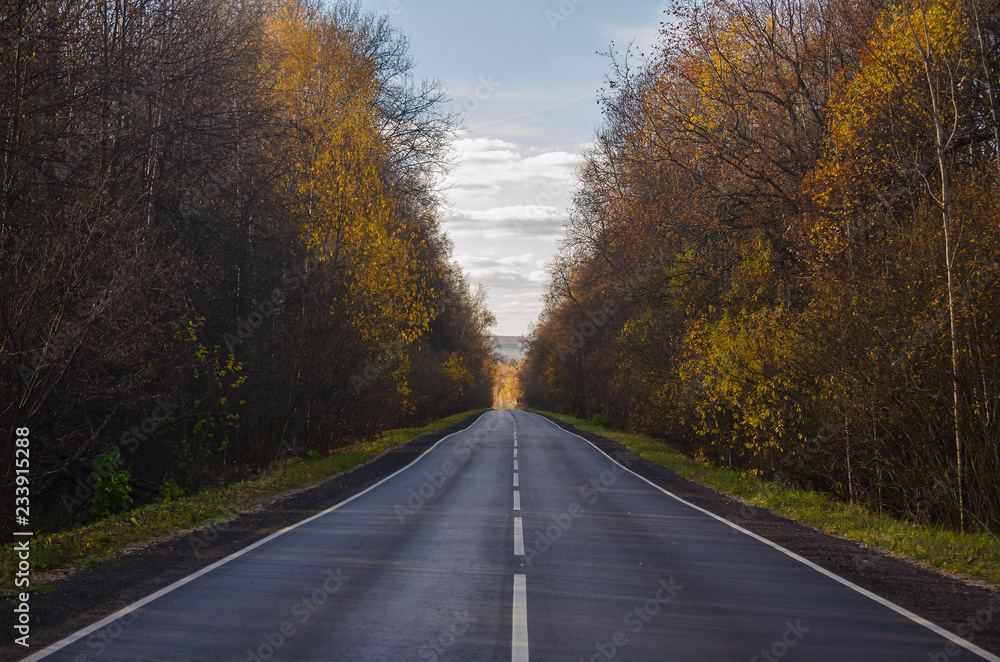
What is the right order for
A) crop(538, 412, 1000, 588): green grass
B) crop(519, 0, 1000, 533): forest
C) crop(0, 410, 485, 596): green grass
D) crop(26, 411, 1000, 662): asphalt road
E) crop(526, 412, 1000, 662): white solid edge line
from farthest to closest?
crop(519, 0, 1000, 533): forest, crop(538, 412, 1000, 588): green grass, crop(0, 410, 485, 596): green grass, crop(526, 412, 1000, 662): white solid edge line, crop(26, 411, 1000, 662): asphalt road

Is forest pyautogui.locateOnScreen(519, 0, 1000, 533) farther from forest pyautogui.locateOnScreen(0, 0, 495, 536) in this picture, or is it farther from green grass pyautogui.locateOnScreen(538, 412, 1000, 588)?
forest pyautogui.locateOnScreen(0, 0, 495, 536)

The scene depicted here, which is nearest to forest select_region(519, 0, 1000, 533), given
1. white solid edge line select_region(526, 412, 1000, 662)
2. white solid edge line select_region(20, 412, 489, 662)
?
white solid edge line select_region(526, 412, 1000, 662)

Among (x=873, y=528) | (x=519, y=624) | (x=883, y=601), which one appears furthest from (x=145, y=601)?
(x=873, y=528)

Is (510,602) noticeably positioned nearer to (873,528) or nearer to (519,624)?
(519,624)

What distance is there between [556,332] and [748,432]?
46895mm

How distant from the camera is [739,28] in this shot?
17.0 metres

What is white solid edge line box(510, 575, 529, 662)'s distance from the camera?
5.10m

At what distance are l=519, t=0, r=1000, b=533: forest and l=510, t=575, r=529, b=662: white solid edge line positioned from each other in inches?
293

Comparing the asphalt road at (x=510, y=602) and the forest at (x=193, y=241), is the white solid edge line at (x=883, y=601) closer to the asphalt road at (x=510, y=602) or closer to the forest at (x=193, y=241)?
the asphalt road at (x=510, y=602)

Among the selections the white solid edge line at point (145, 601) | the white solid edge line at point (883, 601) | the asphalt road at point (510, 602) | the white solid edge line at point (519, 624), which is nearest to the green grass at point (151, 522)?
the white solid edge line at point (145, 601)

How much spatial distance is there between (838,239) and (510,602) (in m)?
10.1

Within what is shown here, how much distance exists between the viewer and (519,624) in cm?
582

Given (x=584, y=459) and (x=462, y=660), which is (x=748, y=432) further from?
(x=462, y=660)

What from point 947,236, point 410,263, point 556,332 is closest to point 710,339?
point 947,236
